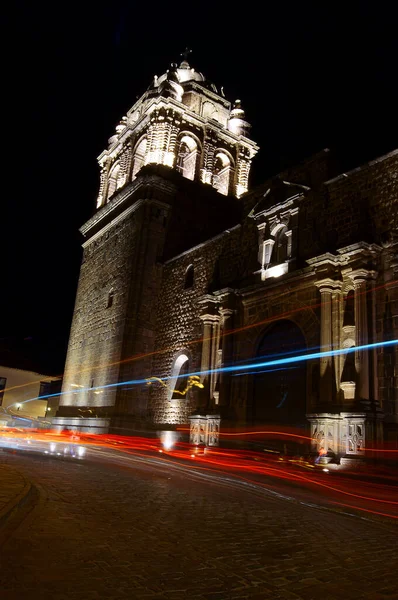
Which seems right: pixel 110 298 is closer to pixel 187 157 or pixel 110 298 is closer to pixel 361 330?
pixel 187 157

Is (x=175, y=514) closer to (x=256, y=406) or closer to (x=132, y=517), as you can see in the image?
(x=132, y=517)

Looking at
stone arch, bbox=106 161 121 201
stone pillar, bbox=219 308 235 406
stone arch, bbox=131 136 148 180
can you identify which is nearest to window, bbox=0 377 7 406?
stone arch, bbox=106 161 121 201

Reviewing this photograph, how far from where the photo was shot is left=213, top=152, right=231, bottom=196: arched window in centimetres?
2745

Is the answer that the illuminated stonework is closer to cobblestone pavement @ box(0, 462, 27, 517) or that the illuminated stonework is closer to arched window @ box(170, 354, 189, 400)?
arched window @ box(170, 354, 189, 400)

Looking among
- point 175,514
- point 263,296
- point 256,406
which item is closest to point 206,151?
point 263,296

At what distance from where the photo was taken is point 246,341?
54.4ft

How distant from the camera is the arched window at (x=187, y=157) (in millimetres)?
26281

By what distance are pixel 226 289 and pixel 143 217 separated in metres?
7.60

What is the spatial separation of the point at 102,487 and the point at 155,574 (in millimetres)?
4225

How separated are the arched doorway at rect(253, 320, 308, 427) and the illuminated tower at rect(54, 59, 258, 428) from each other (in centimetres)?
659

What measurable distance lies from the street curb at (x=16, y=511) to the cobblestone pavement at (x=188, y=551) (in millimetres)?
88

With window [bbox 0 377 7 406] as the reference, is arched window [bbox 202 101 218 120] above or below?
above

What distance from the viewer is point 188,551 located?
160 inches

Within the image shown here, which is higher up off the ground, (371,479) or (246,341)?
(246,341)
